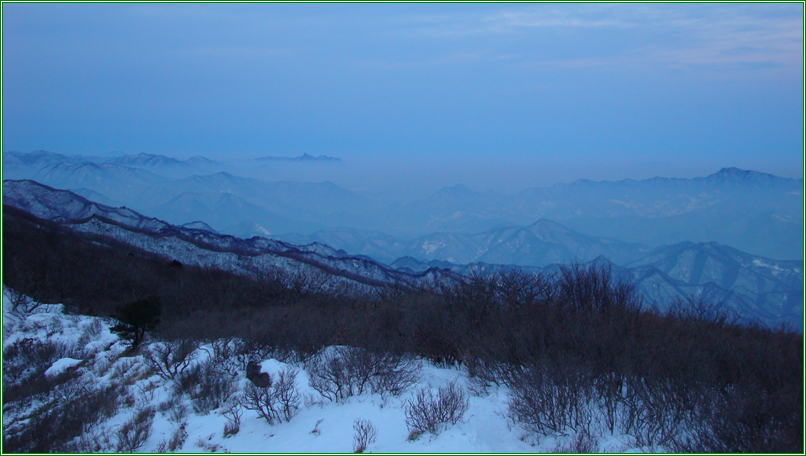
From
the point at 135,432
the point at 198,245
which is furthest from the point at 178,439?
the point at 198,245

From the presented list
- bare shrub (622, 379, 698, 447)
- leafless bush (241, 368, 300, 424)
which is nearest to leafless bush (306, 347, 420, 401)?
leafless bush (241, 368, 300, 424)

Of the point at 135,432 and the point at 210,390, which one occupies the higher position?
the point at 135,432

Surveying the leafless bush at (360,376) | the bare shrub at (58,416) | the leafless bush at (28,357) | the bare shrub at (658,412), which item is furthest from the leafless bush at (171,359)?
the bare shrub at (658,412)

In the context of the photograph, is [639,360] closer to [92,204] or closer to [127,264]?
[127,264]

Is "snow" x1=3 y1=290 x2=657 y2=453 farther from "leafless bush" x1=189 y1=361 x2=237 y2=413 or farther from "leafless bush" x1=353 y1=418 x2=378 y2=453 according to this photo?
"leafless bush" x1=189 y1=361 x2=237 y2=413

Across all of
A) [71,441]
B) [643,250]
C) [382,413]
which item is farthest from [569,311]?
[643,250]

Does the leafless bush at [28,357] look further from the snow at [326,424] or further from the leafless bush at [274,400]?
the leafless bush at [274,400]

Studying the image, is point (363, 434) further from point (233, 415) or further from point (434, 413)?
point (233, 415)
